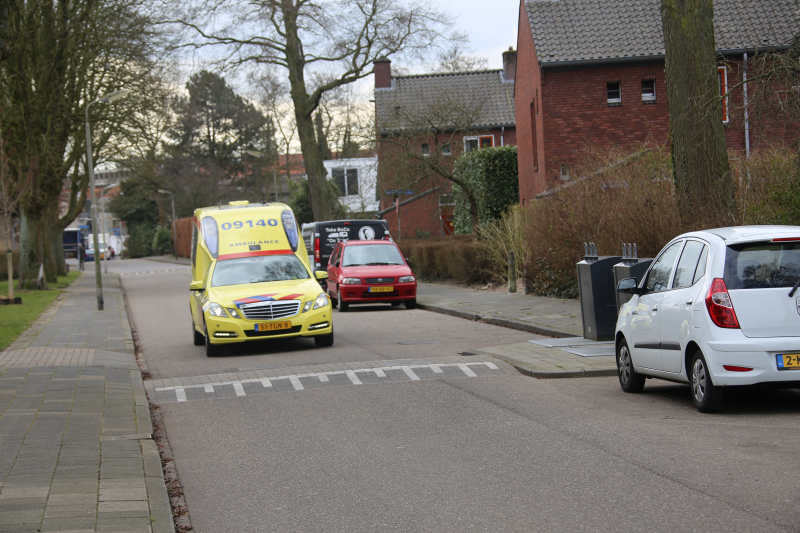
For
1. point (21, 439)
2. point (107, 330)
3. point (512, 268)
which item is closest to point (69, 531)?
point (21, 439)

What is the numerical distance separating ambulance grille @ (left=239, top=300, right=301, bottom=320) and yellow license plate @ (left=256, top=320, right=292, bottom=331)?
9cm

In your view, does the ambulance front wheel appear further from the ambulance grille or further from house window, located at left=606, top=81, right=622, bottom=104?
house window, located at left=606, top=81, right=622, bottom=104

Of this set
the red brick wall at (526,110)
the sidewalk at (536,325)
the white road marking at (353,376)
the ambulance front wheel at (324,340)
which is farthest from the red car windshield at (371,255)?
the white road marking at (353,376)

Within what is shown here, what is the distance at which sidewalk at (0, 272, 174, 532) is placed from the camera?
16.7 feet

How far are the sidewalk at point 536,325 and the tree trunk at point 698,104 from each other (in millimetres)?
2881

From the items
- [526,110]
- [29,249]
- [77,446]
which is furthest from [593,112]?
[77,446]

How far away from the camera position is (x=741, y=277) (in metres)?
7.20

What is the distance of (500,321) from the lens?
653 inches

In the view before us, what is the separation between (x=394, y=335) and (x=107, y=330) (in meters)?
6.62

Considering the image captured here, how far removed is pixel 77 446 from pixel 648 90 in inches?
1030

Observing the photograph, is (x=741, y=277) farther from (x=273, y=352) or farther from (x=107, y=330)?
(x=107, y=330)

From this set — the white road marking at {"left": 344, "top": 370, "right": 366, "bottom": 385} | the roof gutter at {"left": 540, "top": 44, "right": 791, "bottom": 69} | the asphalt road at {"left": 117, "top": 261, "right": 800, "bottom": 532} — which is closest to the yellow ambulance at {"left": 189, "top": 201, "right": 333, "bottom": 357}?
the white road marking at {"left": 344, "top": 370, "right": 366, "bottom": 385}

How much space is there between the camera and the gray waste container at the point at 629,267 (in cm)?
1085

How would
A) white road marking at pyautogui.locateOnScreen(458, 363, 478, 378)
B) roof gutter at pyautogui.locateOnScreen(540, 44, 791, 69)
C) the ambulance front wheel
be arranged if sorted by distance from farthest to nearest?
roof gutter at pyautogui.locateOnScreen(540, 44, 791, 69) → the ambulance front wheel → white road marking at pyautogui.locateOnScreen(458, 363, 478, 378)
